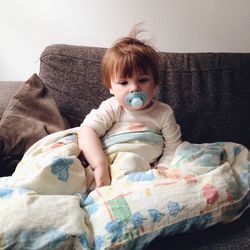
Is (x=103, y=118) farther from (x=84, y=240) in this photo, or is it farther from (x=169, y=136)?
(x=84, y=240)

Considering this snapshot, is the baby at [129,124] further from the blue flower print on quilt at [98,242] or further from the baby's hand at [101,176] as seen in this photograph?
the blue flower print on quilt at [98,242]

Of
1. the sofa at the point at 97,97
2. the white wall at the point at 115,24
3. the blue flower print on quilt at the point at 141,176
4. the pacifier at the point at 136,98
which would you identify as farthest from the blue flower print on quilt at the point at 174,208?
the white wall at the point at 115,24

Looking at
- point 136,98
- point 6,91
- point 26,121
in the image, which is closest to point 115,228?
point 136,98

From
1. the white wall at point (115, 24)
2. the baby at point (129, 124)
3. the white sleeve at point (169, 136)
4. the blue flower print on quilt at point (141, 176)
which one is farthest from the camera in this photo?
the white wall at point (115, 24)

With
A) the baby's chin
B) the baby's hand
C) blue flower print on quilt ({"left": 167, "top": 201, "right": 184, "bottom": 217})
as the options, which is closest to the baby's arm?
the baby's hand

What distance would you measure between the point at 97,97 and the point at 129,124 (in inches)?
8.8

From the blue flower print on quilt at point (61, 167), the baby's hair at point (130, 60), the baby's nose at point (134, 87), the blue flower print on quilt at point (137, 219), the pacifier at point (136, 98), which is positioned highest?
the baby's hair at point (130, 60)

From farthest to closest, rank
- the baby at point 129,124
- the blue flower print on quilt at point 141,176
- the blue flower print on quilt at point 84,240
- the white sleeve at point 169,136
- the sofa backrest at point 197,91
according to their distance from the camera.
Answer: the sofa backrest at point 197,91
the white sleeve at point 169,136
the baby at point 129,124
the blue flower print on quilt at point 141,176
the blue flower print on quilt at point 84,240

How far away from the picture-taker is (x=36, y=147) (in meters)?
1.06

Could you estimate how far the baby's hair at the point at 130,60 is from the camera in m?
1.04

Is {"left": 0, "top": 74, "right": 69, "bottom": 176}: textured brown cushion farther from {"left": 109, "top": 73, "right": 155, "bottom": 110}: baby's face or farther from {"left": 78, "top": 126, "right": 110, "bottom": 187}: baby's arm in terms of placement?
{"left": 109, "top": 73, "right": 155, "bottom": 110}: baby's face

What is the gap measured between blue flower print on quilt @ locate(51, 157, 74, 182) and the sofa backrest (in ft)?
1.27

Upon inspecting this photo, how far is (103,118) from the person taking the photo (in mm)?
1115

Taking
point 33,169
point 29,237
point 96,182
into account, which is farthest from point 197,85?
point 29,237
